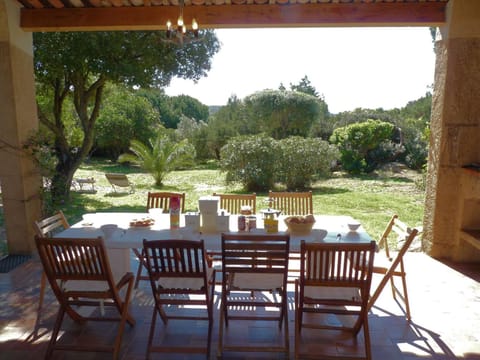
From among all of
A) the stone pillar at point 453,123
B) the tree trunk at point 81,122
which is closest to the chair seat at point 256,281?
the stone pillar at point 453,123

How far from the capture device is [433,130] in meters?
4.79

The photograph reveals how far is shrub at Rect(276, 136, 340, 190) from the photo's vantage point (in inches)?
371

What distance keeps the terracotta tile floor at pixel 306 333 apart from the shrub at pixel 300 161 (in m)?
5.69

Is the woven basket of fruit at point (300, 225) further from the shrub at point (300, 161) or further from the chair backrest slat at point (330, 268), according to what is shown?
the shrub at point (300, 161)

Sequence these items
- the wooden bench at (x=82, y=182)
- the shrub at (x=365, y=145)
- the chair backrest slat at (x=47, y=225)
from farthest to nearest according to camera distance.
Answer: the shrub at (x=365, y=145), the wooden bench at (x=82, y=182), the chair backrest slat at (x=47, y=225)

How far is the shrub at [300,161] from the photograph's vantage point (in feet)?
30.9

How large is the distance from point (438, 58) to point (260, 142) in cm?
511

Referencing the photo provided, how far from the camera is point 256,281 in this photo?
292 cm

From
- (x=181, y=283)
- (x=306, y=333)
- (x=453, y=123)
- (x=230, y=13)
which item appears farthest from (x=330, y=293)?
(x=230, y=13)

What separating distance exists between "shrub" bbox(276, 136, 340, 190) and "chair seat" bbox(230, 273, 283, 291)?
21.4 ft

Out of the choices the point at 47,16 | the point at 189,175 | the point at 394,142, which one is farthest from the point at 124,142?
the point at 47,16

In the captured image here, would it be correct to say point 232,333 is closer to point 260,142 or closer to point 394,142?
point 260,142

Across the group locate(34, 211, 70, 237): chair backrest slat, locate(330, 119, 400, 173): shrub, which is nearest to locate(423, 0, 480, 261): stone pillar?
locate(34, 211, 70, 237): chair backrest slat

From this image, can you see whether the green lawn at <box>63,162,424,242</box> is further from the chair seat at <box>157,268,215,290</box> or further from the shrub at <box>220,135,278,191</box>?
the chair seat at <box>157,268,215,290</box>
